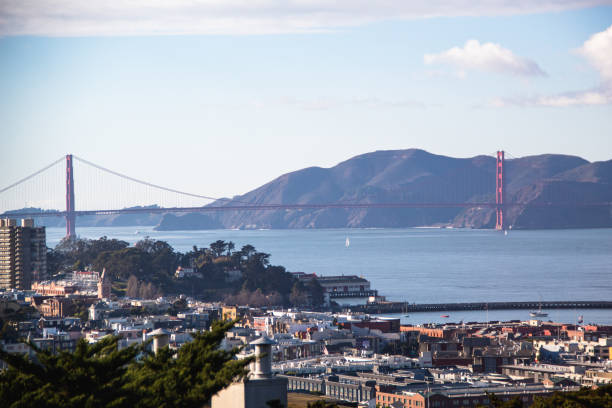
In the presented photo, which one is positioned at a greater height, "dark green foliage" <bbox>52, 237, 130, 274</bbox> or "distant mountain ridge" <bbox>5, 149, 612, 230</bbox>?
"distant mountain ridge" <bbox>5, 149, 612, 230</bbox>

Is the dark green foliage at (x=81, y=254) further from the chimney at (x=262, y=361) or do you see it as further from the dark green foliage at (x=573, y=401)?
the chimney at (x=262, y=361)

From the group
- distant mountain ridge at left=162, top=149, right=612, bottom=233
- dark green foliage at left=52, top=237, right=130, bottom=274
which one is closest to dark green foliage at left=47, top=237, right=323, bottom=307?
dark green foliage at left=52, top=237, right=130, bottom=274

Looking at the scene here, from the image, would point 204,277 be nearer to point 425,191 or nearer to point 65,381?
point 65,381

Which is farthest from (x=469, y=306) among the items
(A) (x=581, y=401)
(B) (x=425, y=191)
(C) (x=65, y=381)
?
(B) (x=425, y=191)

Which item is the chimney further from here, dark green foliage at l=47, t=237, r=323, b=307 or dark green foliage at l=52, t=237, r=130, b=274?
dark green foliage at l=52, t=237, r=130, b=274

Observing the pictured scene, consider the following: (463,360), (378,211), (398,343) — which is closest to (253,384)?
(463,360)

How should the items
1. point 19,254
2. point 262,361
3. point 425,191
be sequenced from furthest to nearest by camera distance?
point 425,191 → point 19,254 → point 262,361
